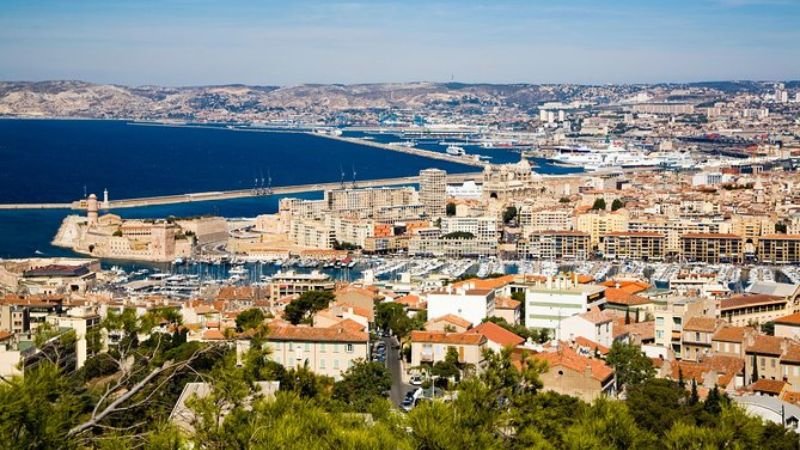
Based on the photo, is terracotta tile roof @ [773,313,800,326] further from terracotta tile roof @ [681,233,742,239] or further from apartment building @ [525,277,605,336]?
terracotta tile roof @ [681,233,742,239]

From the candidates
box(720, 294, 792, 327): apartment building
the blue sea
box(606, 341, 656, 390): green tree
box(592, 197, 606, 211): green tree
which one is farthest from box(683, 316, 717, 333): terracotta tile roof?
box(592, 197, 606, 211): green tree

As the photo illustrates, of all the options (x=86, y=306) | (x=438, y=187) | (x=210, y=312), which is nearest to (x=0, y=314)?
(x=86, y=306)

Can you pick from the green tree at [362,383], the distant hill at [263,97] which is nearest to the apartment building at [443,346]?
the green tree at [362,383]

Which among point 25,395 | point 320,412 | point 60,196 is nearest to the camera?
point 25,395

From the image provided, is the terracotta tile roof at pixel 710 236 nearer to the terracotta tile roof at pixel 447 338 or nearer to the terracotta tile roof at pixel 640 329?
the terracotta tile roof at pixel 640 329

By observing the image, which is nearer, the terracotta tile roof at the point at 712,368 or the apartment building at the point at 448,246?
the terracotta tile roof at the point at 712,368

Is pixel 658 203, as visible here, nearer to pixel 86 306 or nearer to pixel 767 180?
pixel 767 180

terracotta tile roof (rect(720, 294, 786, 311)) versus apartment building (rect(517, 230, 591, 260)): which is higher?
terracotta tile roof (rect(720, 294, 786, 311))
